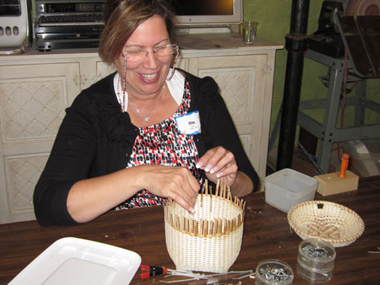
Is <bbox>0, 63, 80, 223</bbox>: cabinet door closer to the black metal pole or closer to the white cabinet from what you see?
the white cabinet

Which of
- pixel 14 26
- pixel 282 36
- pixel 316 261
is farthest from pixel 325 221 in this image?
pixel 282 36

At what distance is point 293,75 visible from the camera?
2.62 meters

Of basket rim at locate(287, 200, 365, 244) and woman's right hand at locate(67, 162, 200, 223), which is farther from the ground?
woman's right hand at locate(67, 162, 200, 223)

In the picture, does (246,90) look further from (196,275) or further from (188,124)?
(196,275)

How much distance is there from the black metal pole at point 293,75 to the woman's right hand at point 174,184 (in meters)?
1.73

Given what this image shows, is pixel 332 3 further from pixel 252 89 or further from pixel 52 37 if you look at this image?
pixel 52 37

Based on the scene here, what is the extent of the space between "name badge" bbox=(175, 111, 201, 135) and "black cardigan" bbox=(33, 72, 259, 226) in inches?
1.4

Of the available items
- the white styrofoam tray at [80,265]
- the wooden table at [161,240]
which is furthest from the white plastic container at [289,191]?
the white styrofoam tray at [80,265]

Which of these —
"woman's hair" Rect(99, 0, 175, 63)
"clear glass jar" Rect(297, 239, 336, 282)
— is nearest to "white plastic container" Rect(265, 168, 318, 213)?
"clear glass jar" Rect(297, 239, 336, 282)

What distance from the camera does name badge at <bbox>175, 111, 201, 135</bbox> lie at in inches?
59.4

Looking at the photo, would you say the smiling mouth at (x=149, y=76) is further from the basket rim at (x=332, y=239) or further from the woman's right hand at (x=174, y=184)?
the basket rim at (x=332, y=239)

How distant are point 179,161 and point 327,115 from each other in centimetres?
141

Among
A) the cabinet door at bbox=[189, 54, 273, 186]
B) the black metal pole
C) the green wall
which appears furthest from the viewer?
the green wall

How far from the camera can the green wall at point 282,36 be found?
289 cm
